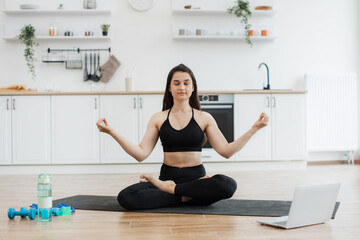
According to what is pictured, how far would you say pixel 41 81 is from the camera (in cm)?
548

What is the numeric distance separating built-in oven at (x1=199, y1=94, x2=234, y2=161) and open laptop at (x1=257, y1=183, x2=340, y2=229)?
2901mm

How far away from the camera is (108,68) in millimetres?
5465

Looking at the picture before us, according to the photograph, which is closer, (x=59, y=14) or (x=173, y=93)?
(x=173, y=93)

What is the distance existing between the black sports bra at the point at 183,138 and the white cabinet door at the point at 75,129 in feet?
7.72

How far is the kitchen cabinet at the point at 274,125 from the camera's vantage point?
5070 millimetres

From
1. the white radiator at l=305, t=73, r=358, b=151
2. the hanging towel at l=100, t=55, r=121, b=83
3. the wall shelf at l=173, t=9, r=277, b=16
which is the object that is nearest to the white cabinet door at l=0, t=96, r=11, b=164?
the hanging towel at l=100, t=55, r=121, b=83

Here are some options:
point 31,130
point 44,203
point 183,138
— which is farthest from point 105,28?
point 44,203

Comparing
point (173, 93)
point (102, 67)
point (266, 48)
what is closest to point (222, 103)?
point (266, 48)

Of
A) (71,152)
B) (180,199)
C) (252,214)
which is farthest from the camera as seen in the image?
(71,152)

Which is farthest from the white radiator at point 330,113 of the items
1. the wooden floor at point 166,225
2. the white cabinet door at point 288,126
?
the wooden floor at point 166,225

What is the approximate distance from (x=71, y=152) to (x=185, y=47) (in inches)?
71.4

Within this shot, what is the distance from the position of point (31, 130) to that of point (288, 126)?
2.75m

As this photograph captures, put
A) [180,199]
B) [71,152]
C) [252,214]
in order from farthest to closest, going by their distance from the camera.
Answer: [71,152]
[180,199]
[252,214]

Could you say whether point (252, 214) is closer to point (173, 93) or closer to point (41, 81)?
point (173, 93)
